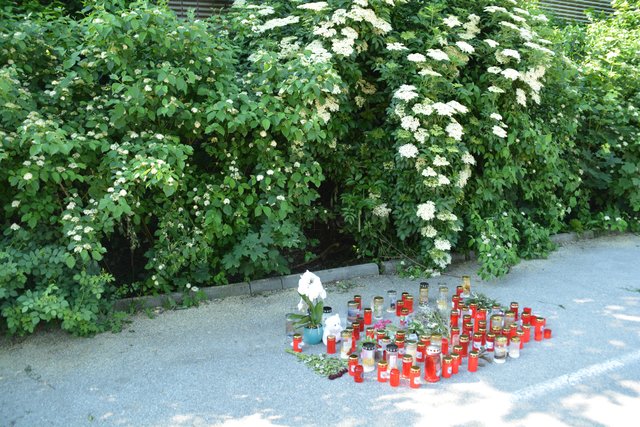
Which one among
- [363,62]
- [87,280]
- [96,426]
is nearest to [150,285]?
[87,280]

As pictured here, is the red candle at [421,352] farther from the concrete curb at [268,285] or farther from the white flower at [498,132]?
the white flower at [498,132]

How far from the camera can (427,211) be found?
566cm

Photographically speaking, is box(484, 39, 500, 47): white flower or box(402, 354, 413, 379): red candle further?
box(484, 39, 500, 47): white flower

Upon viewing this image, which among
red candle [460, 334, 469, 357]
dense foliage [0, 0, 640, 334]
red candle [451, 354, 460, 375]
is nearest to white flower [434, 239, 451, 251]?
dense foliage [0, 0, 640, 334]

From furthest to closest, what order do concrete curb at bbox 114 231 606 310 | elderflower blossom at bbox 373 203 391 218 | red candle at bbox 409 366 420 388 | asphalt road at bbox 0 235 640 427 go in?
elderflower blossom at bbox 373 203 391 218, concrete curb at bbox 114 231 606 310, red candle at bbox 409 366 420 388, asphalt road at bbox 0 235 640 427

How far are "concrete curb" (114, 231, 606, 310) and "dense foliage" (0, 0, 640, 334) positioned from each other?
11cm

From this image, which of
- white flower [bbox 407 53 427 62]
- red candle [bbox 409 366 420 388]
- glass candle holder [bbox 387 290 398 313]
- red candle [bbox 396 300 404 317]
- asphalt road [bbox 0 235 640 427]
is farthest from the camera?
white flower [bbox 407 53 427 62]

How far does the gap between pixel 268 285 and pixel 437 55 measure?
273cm

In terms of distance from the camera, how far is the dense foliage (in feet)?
14.4

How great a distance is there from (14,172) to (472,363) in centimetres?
349

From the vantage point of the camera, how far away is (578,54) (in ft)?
28.2

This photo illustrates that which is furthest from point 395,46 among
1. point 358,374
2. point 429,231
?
point 358,374

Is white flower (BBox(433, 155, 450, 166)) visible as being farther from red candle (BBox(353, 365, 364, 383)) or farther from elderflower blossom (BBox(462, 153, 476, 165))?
red candle (BBox(353, 365, 364, 383))

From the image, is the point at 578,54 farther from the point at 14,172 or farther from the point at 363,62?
the point at 14,172
